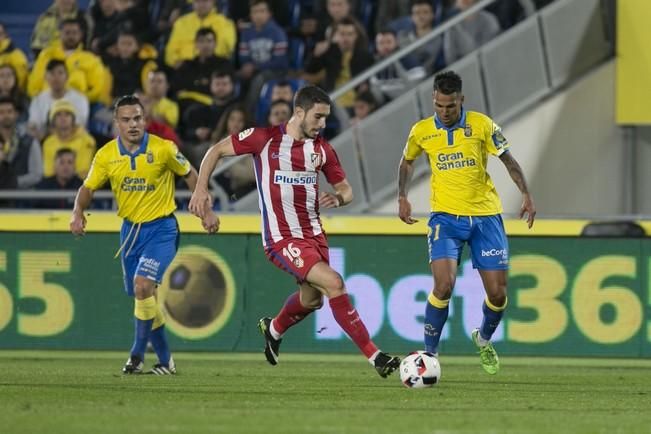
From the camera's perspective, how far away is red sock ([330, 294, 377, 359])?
1049 centimetres

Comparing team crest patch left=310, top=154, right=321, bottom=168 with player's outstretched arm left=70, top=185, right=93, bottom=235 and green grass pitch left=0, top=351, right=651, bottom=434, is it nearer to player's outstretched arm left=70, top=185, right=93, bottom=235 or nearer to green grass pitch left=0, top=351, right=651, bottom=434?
green grass pitch left=0, top=351, right=651, bottom=434

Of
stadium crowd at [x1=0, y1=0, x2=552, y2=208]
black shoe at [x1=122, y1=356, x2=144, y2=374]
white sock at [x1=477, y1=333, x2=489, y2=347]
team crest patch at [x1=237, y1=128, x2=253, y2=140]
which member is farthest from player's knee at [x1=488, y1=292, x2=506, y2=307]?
stadium crowd at [x1=0, y1=0, x2=552, y2=208]

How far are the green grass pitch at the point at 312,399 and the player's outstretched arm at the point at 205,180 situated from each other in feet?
4.08

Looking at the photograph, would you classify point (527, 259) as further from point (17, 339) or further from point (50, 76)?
point (50, 76)

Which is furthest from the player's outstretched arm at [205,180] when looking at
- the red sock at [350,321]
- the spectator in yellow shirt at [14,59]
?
the spectator in yellow shirt at [14,59]

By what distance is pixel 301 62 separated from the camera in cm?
1811

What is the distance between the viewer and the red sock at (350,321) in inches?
413

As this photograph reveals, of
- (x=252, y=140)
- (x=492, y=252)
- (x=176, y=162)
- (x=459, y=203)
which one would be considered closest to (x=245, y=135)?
(x=252, y=140)

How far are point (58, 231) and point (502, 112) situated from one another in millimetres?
5219

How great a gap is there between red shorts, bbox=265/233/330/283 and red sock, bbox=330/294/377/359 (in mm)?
365

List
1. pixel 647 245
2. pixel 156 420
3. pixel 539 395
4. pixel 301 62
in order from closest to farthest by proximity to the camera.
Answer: pixel 156 420 → pixel 539 395 → pixel 647 245 → pixel 301 62

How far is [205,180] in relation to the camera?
10680mm

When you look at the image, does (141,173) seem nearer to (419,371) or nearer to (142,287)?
(142,287)

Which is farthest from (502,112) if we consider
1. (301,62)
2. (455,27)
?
(301,62)
